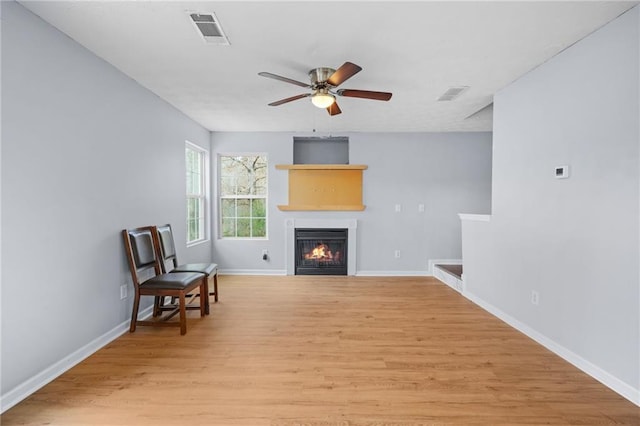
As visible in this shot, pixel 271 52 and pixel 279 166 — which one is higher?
pixel 271 52

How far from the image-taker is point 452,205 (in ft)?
16.4

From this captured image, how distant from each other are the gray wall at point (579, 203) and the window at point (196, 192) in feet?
13.2

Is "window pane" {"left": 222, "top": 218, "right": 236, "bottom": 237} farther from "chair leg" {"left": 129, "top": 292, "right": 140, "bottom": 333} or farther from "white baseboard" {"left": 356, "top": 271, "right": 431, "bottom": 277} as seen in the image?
"chair leg" {"left": 129, "top": 292, "right": 140, "bottom": 333}

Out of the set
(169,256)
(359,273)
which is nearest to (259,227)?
(359,273)

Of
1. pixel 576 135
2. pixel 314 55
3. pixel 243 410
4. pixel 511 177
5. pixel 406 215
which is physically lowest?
pixel 243 410

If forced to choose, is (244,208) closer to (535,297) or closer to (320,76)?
(320,76)

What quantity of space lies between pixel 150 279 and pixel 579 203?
3586mm

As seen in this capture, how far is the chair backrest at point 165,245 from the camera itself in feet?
10.4

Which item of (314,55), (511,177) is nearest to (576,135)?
(511,177)

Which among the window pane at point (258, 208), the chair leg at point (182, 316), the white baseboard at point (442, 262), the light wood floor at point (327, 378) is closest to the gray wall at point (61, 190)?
the light wood floor at point (327, 378)

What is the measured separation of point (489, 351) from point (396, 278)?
2411 millimetres

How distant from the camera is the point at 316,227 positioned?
4.99 m

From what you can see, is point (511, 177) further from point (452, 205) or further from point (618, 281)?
point (452, 205)

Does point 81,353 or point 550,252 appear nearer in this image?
point 81,353
